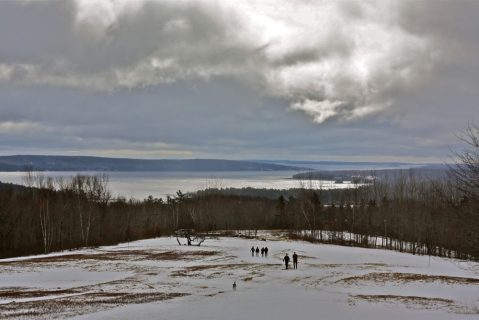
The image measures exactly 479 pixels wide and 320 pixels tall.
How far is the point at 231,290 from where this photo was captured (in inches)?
1224

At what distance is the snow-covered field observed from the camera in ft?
77.5

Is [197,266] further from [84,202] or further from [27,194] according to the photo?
[27,194]

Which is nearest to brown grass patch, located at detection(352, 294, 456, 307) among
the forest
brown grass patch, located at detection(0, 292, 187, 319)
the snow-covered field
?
the snow-covered field

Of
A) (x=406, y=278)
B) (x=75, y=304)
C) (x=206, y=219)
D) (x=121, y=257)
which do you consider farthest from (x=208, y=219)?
(x=75, y=304)

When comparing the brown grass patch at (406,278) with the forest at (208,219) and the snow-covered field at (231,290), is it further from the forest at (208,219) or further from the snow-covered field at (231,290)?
the forest at (208,219)

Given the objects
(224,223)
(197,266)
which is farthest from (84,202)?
(197,266)

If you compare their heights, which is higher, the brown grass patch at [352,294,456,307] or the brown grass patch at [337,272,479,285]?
the brown grass patch at [352,294,456,307]

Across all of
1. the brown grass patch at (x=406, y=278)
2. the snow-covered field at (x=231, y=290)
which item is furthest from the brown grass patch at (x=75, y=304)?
the brown grass patch at (x=406, y=278)

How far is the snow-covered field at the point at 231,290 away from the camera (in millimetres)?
23609

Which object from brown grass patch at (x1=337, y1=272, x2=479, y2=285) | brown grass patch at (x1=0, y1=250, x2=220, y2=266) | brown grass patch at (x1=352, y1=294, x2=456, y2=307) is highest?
brown grass patch at (x1=352, y1=294, x2=456, y2=307)

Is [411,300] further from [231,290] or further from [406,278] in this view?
[231,290]

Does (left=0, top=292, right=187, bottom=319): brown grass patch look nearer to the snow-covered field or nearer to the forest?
the snow-covered field

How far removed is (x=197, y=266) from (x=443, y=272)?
26.3m

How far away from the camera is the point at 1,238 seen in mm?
74938
